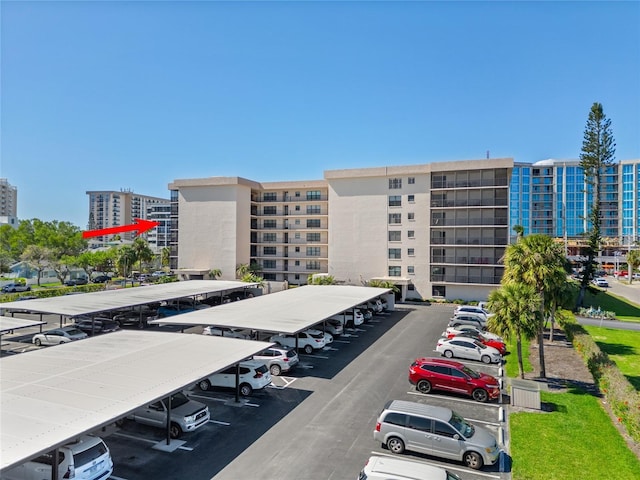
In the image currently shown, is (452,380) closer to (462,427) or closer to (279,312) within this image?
(462,427)

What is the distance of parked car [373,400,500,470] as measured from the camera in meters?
12.9

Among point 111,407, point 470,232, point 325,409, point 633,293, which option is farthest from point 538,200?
point 111,407

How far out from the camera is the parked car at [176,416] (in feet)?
46.9

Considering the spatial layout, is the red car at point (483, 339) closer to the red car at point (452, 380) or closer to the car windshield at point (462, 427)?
the red car at point (452, 380)

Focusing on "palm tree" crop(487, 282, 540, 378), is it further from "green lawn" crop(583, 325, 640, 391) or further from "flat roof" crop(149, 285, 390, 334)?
"flat roof" crop(149, 285, 390, 334)

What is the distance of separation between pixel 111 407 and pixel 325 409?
8529 mm

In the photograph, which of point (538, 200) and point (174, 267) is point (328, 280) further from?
point (538, 200)

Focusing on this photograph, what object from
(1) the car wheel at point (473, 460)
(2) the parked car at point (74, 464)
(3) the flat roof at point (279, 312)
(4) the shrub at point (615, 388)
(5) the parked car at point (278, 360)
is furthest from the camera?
(3) the flat roof at point (279, 312)

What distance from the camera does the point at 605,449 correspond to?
559 inches

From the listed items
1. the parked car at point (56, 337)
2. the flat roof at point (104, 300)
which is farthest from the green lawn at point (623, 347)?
the parked car at point (56, 337)

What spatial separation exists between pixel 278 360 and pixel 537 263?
15067 millimetres

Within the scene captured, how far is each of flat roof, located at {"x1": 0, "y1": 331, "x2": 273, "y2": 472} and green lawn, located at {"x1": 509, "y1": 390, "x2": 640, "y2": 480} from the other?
10.7 m

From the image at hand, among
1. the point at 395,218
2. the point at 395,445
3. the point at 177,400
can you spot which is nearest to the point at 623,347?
the point at 395,445

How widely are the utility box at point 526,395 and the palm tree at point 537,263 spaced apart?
4.67m
